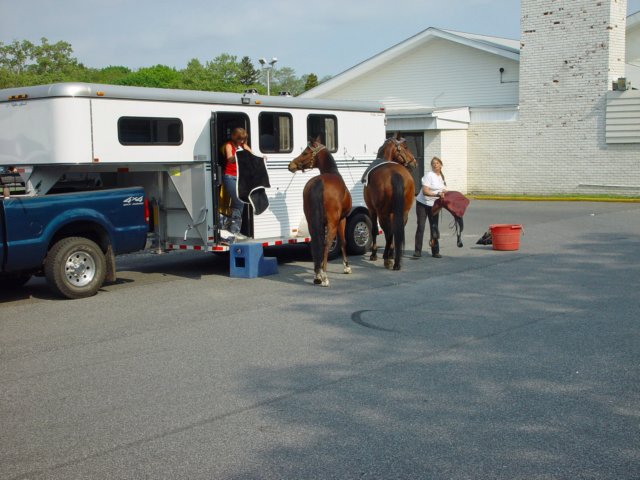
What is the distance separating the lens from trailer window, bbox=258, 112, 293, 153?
1364 cm

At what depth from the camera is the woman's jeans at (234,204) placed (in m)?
13.0

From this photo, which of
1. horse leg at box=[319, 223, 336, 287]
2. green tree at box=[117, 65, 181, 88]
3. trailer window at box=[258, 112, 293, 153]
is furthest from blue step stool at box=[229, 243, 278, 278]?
green tree at box=[117, 65, 181, 88]

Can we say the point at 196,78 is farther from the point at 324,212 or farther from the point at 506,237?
the point at 324,212

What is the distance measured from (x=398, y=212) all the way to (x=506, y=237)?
9.89ft

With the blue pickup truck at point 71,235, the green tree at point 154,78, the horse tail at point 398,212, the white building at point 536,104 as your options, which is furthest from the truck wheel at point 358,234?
the green tree at point 154,78

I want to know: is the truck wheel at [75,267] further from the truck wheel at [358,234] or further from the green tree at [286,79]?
the green tree at [286,79]

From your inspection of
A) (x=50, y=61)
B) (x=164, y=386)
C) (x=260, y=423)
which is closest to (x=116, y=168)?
(x=164, y=386)

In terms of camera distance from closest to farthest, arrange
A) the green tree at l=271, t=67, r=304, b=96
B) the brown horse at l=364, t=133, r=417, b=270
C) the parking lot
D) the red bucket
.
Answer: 1. the parking lot
2. the brown horse at l=364, t=133, r=417, b=270
3. the red bucket
4. the green tree at l=271, t=67, r=304, b=96

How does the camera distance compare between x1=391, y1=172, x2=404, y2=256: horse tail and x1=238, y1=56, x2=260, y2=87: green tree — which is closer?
x1=391, y1=172, x2=404, y2=256: horse tail

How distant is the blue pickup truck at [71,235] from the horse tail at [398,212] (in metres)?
4.09

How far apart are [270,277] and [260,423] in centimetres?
709

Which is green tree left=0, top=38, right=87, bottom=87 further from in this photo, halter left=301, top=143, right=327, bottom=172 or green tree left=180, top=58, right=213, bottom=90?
halter left=301, top=143, right=327, bottom=172

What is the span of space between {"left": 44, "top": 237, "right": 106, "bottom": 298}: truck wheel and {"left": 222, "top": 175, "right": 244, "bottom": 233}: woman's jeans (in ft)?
7.72

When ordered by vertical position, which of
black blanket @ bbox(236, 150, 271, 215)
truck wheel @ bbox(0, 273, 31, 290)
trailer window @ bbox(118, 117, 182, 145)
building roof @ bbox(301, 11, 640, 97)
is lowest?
truck wheel @ bbox(0, 273, 31, 290)
